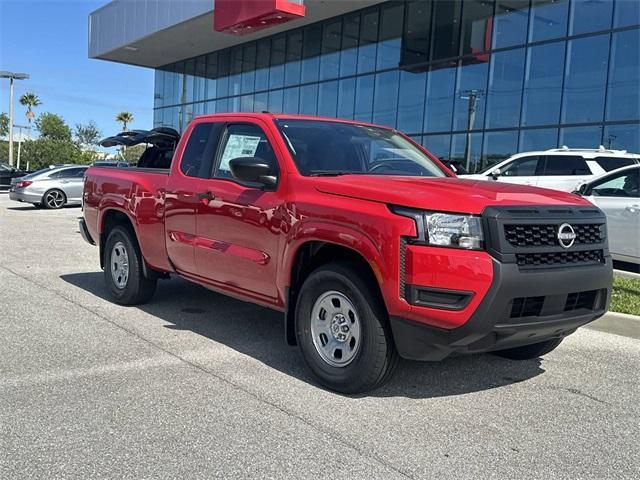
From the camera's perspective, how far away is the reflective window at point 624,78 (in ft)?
47.7

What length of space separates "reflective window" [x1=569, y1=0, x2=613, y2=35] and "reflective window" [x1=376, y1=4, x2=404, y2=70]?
6.23 metres

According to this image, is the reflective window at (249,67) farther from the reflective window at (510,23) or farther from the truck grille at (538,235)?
the truck grille at (538,235)

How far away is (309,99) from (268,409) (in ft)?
71.7

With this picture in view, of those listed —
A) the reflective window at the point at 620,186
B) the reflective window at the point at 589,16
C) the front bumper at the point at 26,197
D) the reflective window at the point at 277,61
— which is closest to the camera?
the reflective window at the point at 620,186

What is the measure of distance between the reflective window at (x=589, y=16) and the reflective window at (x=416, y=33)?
506cm

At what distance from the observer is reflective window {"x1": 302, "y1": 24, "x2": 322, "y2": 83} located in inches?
958

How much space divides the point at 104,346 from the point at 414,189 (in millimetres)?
2901

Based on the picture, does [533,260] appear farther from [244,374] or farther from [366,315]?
[244,374]

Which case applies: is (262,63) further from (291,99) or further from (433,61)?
(433,61)

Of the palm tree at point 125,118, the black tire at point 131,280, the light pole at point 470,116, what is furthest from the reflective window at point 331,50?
the palm tree at point 125,118

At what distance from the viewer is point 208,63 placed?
3103 cm

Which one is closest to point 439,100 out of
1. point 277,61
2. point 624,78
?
point 624,78

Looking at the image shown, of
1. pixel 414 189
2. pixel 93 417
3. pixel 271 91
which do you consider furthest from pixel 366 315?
pixel 271 91

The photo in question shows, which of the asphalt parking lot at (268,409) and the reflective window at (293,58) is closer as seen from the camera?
the asphalt parking lot at (268,409)
